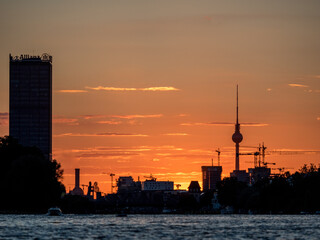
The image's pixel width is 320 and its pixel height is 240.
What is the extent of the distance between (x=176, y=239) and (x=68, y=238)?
45.8ft

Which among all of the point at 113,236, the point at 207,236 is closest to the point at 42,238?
the point at 113,236

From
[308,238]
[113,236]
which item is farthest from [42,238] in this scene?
[308,238]

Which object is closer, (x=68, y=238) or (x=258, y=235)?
(x=68, y=238)

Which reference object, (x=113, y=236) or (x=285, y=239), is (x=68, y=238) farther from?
(x=285, y=239)

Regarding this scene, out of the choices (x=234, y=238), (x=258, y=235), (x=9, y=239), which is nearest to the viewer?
(x=9, y=239)

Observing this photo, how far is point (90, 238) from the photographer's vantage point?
12419cm

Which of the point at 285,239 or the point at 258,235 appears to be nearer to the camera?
the point at 285,239

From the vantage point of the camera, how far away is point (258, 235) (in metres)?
135

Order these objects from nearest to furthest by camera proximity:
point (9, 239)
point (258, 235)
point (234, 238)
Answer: point (9, 239) < point (234, 238) < point (258, 235)

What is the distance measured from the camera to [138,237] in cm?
12794

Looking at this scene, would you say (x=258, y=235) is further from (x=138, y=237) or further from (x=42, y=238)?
(x=42, y=238)

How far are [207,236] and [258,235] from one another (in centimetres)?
789

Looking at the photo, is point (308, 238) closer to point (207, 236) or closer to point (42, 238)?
point (207, 236)

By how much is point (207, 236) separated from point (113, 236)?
13.2 metres
